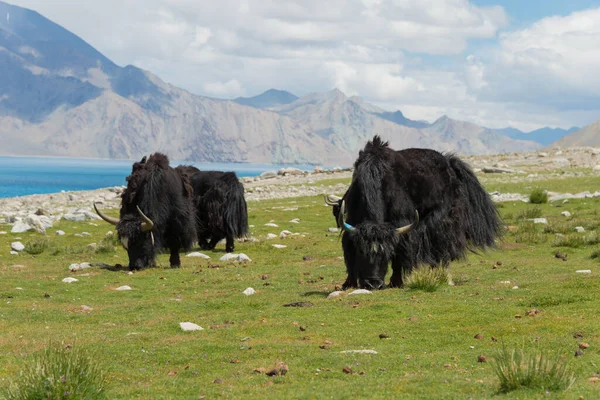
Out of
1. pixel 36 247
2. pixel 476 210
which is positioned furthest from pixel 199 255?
pixel 476 210

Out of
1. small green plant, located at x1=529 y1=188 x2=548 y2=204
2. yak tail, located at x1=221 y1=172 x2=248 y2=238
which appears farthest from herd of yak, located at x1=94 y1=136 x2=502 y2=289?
small green plant, located at x1=529 y1=188 x2=548 y2=204

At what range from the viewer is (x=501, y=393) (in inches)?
240

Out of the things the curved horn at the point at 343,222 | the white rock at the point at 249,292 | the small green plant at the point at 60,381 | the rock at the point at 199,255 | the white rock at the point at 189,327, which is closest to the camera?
the small green plant at the point at 60,381

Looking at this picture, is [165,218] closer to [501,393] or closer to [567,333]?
[567,333]

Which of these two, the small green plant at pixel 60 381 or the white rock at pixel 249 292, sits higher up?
the small green plant at pixel 60 381

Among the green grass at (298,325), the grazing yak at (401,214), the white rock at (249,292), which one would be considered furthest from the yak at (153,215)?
the grazing yak at (401,214)

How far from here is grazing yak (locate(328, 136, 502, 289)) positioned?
11.5 m

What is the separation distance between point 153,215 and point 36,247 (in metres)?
5.07

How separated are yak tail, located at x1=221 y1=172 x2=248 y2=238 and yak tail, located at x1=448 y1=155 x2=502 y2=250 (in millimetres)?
8513

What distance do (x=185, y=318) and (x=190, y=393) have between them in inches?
160

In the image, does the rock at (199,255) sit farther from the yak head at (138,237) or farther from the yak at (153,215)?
the yak head at (138,237)

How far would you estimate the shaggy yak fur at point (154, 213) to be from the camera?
16266mm

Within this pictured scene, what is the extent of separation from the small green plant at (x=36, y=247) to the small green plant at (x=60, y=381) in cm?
1405

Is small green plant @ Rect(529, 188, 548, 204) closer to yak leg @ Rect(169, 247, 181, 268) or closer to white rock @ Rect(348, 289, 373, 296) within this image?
yak leg @ Rect(169, 247, 181, 268)
